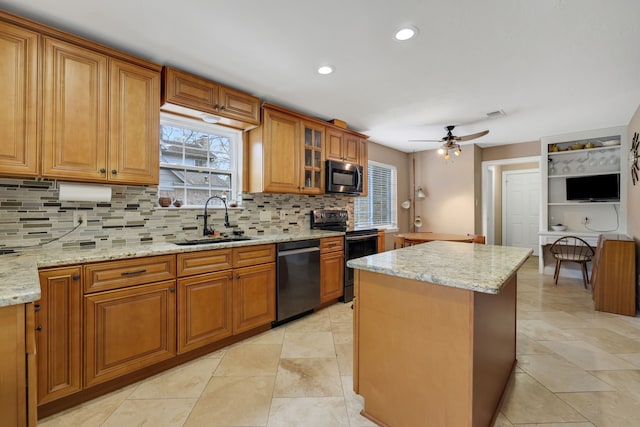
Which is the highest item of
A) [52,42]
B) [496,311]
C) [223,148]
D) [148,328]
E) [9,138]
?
[52,42]

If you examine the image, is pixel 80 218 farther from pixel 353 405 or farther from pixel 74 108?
pixel 353 405

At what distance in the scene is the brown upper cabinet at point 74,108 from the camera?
1712 mm

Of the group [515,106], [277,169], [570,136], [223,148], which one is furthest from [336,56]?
[570,136]

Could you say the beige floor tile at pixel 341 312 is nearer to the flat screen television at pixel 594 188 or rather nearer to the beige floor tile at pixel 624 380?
the beige floor tile at pixel 624 380

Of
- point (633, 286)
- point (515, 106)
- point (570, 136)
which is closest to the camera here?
point (633, 286)

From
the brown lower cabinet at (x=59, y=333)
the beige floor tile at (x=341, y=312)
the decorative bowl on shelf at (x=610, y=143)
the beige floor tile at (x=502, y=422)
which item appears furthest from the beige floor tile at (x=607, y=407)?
the decorative bowl on shelf at (x=610, y=143)

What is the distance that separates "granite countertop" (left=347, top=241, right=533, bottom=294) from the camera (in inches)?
48.8

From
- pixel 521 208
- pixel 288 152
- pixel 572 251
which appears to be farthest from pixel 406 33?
pixel 521 208

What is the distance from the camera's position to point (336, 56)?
89.0 inches

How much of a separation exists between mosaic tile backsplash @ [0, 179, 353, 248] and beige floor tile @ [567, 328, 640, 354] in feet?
10.9

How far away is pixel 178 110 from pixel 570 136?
5674 millimetres

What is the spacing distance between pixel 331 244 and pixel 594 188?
4.29 m

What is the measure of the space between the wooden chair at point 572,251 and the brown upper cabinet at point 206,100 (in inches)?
188

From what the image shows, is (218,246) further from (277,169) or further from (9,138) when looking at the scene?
(9,138)
